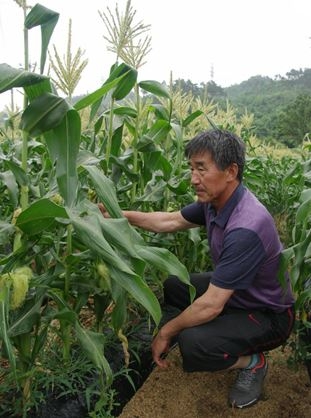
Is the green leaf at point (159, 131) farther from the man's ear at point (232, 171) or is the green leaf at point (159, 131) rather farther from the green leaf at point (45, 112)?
the green leaf at point (45, 112)

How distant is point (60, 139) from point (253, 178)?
252 centimetres

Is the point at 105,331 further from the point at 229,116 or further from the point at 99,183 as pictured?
the point at 229,116

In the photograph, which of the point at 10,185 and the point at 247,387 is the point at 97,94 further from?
the point at 247,387

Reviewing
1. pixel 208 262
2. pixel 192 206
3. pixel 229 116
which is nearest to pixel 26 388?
pixel 192 206

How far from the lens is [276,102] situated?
5081 cm

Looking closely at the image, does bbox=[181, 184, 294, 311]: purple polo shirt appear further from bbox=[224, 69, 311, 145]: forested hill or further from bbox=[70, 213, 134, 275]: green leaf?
bbox=[224, 69, 311, 145]: forested hill

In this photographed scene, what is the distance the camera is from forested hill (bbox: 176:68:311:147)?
31.0 meters

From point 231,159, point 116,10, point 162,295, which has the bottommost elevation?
point 162,295

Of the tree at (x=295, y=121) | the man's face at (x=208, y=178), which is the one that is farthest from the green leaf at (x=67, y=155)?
the tree at (x=295, y=121)

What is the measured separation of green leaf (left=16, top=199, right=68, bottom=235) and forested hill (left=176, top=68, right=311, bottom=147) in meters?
2.22

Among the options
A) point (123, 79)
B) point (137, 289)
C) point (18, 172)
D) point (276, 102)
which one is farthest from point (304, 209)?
point (276, 102)

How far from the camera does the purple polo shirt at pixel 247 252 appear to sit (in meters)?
2.17

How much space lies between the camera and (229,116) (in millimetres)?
5504

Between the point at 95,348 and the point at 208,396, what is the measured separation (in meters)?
1.01
